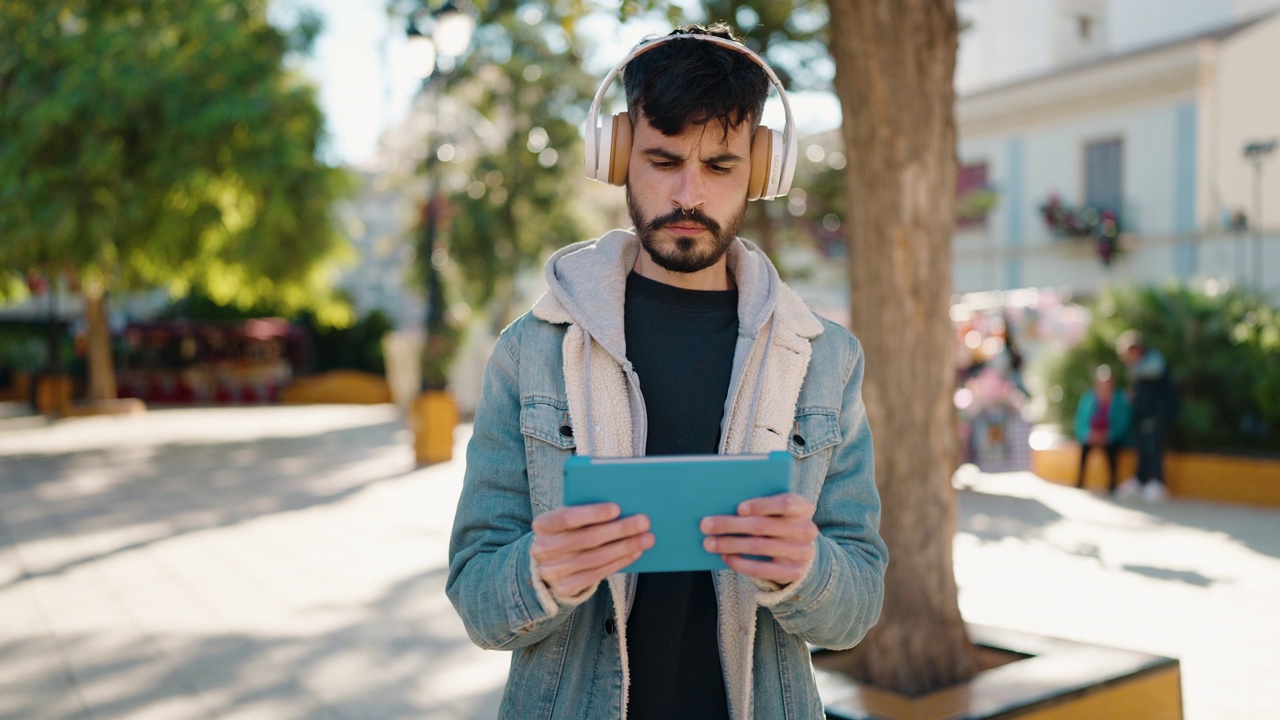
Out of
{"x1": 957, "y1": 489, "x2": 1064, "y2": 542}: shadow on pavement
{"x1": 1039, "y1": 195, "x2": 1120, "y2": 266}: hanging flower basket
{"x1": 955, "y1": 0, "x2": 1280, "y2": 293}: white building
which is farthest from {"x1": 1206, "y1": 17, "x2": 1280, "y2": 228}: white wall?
{"x1": 957, "y1": 489, "x2": 1064, "y2": 542}: shadow on pavement

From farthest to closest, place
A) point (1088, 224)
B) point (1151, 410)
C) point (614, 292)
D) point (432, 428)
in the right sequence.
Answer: point (1088, 224), point (432, 428), point (1151, 410), point (614, 292)

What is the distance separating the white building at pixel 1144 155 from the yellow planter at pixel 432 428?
1115cm

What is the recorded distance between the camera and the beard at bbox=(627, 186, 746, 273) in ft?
6.45

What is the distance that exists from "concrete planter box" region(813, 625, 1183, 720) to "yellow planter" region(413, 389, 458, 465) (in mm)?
11124

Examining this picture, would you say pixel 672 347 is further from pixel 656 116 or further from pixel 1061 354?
pixel 1061 354

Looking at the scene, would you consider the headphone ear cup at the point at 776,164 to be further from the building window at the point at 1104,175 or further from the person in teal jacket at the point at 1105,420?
the building window at the point at 1104,175

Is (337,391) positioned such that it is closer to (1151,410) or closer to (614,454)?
(1151,410)

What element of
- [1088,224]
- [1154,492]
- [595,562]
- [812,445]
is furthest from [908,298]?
[1088,224]

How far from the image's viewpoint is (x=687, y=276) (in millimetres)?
2094

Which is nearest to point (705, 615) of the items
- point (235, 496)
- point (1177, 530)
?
point (1177, 530)

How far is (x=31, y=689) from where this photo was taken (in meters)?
5.06

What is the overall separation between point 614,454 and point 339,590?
18.8ft

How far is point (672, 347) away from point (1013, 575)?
6.22 metres

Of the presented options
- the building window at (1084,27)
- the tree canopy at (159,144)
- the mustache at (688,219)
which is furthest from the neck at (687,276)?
the building window at (1084,27)
